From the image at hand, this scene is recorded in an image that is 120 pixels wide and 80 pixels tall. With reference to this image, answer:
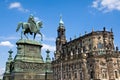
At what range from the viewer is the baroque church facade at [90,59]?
73500 millimetres

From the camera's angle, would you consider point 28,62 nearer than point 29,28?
Yes

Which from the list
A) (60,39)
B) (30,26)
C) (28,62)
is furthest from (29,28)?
(60,39)

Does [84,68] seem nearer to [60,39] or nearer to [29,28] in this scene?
[60,39]

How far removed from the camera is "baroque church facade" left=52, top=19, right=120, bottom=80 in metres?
73.5

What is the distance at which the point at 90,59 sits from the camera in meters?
75.5

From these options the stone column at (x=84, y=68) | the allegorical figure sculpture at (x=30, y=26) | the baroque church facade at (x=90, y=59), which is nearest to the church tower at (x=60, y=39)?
the baroque church facade at (x=90, y=59)

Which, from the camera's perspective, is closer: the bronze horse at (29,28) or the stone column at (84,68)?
the bronze horse at (29,28)

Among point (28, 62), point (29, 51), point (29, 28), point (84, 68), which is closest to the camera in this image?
point (28, 62)

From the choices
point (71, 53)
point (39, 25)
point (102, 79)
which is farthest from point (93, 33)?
point (39, 25)

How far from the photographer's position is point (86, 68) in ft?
250

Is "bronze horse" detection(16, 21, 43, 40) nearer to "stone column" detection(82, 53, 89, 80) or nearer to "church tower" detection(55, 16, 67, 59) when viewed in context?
"stone column" detection(82, 53, 89, 80)

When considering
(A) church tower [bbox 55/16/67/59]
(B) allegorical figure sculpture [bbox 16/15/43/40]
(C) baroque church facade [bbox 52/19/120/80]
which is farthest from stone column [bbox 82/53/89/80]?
(B) allegorical figure sculpture [bbox 16/15/43/40]

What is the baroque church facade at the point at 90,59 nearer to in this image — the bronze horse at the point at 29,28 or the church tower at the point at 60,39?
the church tower at the point at 60,39

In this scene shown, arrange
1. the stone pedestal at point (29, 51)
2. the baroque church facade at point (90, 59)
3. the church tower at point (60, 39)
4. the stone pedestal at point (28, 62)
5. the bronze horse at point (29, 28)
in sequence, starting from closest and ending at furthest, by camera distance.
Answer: the stone pedestal at point (28, 62), the stone pedestal at point (29, 51), the bronze horse at point (29, 28), the baroque church facade at point (90, 59), the church tower at point (60, 39)
